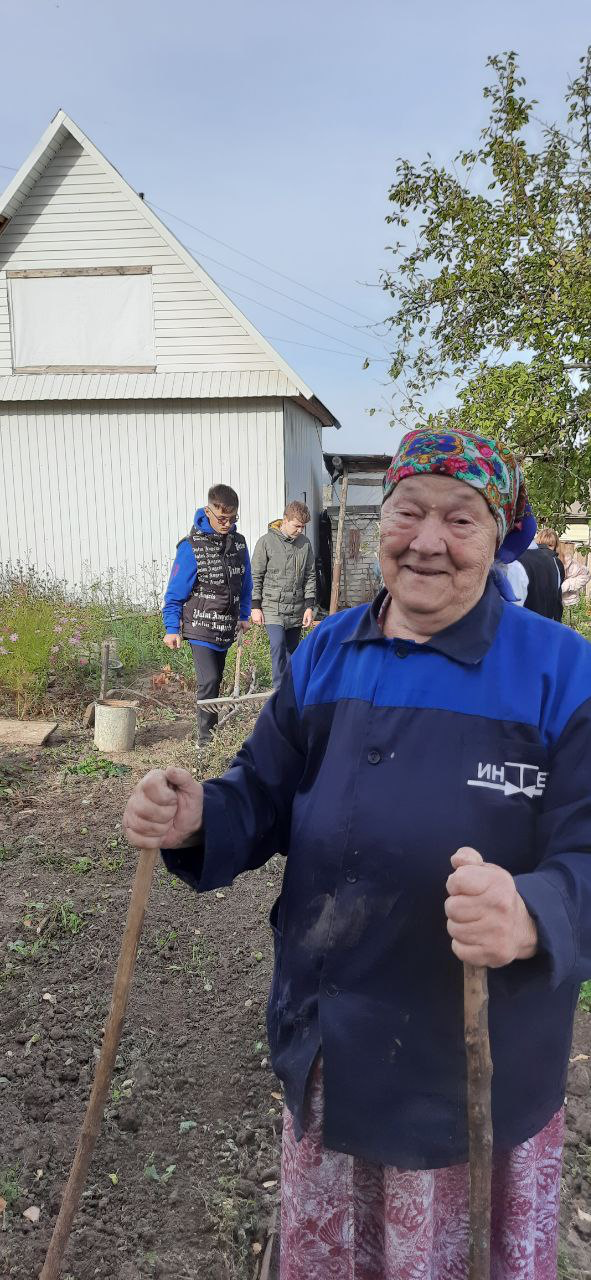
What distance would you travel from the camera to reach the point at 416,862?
1389 mm

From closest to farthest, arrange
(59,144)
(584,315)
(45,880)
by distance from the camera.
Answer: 1. (45,880)
2. (584,315)
3. (59,144)

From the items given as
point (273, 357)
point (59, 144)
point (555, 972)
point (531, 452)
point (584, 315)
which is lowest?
point (555, 972)

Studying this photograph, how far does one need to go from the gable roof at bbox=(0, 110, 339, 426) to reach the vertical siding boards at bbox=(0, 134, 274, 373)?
8cm

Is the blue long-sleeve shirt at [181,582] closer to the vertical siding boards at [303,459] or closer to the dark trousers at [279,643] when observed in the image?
the dark trousers at [279,643]

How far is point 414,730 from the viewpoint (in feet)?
4.67

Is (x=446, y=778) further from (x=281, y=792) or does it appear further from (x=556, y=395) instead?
(x=556, y=395)

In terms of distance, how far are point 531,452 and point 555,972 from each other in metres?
5.58

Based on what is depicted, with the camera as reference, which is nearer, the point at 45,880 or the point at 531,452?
the point at 45,880

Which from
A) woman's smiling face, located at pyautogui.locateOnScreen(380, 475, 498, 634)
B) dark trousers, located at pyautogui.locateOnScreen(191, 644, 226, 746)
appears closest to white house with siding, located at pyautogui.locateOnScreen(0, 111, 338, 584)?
dark trousers, located at pyautogui.locateOnScreen(191, 644, 226, 746)

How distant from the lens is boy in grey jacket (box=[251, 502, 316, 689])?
718cm

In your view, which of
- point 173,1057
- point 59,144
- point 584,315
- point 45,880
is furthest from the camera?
point 59,144

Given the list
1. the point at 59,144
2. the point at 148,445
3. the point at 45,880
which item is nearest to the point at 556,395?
the point at 45,880

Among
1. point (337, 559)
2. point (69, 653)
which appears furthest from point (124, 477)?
point (69, 653)

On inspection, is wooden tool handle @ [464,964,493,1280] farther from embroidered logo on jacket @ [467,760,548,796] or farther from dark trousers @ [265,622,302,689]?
dark trousers @ [265,622,302,689]
